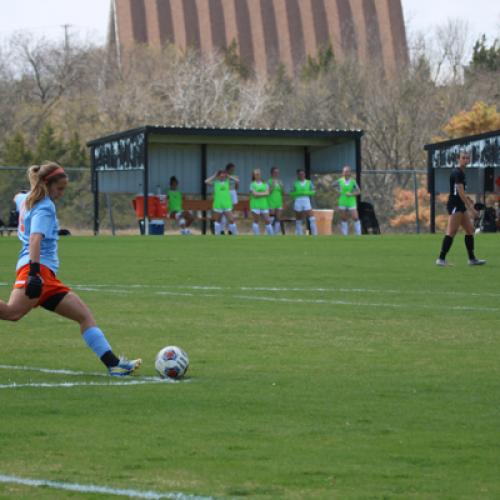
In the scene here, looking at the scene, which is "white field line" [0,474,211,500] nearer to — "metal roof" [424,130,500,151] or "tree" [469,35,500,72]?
"metal roof" [424,130,500,151]

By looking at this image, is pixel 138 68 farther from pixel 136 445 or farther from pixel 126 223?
pixel 136 445

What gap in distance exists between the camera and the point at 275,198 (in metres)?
42.8

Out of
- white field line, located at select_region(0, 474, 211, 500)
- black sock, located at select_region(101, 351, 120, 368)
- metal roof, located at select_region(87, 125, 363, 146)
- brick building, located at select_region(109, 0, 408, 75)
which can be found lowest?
white field line, located at select_region(0, 474, 211, 500)

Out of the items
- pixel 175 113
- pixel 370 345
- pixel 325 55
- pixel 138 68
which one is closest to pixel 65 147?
pixel 175 113

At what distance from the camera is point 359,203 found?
141 ft

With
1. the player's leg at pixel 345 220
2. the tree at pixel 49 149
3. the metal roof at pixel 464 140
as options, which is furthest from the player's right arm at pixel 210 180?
the tree at pixel 49 149

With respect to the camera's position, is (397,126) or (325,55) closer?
(397,126)

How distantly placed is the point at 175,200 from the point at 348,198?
5.41 meters

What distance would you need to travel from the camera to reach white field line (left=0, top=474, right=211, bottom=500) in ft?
20.1

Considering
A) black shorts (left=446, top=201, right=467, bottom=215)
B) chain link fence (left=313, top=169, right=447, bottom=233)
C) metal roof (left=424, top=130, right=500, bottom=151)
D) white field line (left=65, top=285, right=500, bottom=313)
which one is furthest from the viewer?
chain link fence (left=313, top=169, right=447, bottom=233)

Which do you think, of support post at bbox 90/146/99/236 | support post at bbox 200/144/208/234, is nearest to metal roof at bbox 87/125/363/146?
support post at bbox 90/146/99/236

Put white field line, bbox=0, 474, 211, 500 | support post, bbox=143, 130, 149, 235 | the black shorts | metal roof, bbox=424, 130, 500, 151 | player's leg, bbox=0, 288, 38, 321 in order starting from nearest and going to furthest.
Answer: white field line, bbox=0, 474, 211, 500
player's leg, bbox=0, 288, 38, 321
the black shorts
support post, bbox=143, 130, 149, 235
metal roof, bbox=424, 130, 500, 151

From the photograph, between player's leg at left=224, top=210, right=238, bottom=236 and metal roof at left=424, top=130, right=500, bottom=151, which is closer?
player's leg at left=224, top=210, right=238, bottom=236

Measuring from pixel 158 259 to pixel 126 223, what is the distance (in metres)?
22.6
